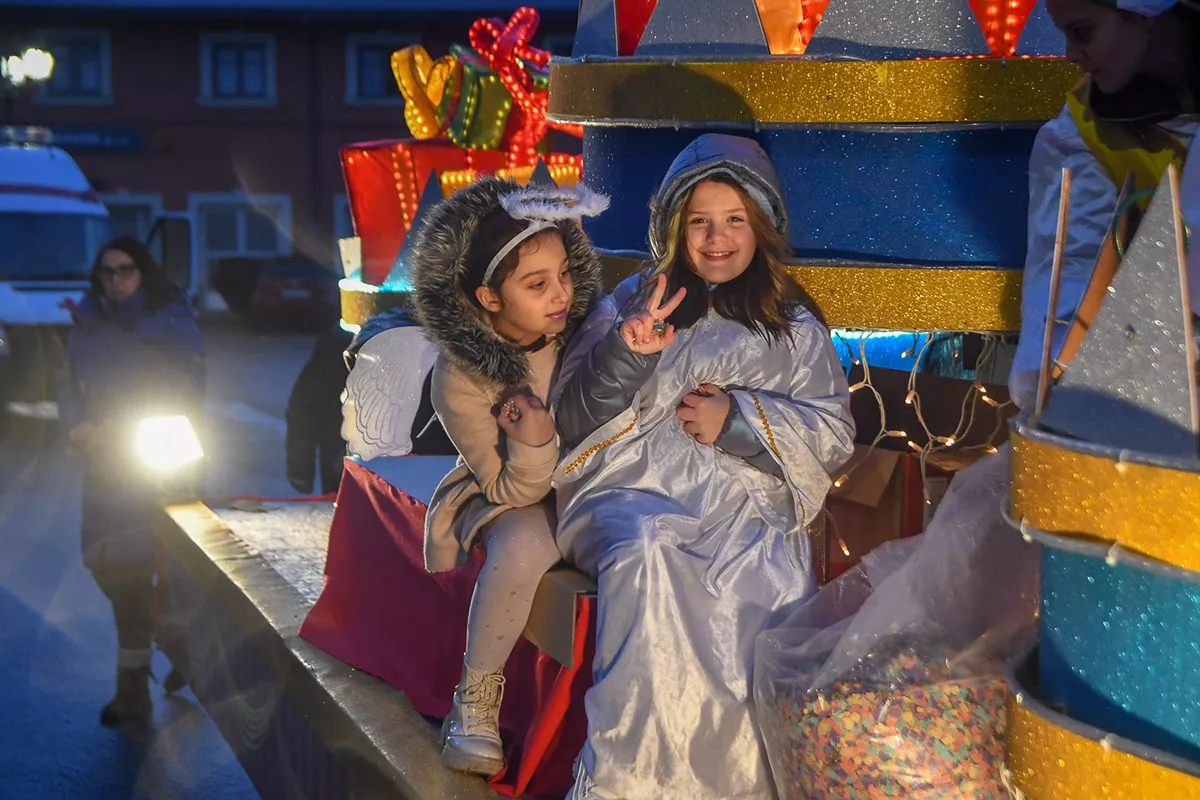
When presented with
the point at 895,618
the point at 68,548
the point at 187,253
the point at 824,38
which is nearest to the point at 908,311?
the point at 824,38

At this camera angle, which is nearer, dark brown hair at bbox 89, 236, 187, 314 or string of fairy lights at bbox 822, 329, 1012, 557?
string of fairy lights at bbox 822, 329, 1012, 557

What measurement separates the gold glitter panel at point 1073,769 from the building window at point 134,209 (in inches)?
1073

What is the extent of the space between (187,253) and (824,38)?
10.4 m

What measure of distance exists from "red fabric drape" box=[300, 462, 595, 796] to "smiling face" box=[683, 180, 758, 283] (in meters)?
0.78

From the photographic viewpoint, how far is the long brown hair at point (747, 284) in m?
3.08

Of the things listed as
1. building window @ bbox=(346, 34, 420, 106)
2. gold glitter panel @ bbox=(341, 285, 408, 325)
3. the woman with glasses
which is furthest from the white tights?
building window @ bbox=(346, 34, 420, 106)

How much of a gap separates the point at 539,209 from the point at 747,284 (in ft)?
1.58

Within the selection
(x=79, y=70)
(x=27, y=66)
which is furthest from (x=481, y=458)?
(x=79, y=70)

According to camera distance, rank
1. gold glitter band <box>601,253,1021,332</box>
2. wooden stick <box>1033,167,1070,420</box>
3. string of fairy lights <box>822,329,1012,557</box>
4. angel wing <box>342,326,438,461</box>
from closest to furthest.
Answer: wooden stick <box>1033,167,1070,420</box> < gold glitter band <box>601,253,1021,332</box> < string of fairy lights <box>822,329,1012,557</box> < angel wing <box>342,326,438,461</box>

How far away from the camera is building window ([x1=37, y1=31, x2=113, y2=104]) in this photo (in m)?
27.5

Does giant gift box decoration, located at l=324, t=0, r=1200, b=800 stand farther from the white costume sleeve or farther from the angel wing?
the angel wing

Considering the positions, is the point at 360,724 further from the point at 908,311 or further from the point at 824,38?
the point at 824,38

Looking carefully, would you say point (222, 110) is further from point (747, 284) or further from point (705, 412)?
point (705, 412)

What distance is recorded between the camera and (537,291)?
3.13 metres
